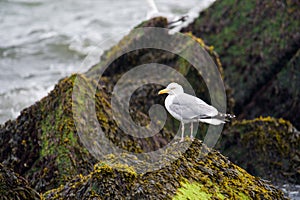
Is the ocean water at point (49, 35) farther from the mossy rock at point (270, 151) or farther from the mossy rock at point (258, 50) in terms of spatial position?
the mossy rock at point (270, 151)

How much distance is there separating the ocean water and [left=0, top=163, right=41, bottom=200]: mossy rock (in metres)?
5.28

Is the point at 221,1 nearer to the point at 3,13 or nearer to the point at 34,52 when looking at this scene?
the point at 34,52

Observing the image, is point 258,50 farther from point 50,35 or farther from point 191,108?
point 50,35

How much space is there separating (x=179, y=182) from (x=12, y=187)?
1.37 meters

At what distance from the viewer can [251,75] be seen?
28.6 feet

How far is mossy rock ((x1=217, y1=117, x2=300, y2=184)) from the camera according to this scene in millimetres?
6367

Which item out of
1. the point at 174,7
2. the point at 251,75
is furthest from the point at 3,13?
the point at 251,75

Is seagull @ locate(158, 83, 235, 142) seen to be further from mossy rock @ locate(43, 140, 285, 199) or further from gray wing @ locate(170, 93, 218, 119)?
mossy rock @ locate(43, 140, 285, 199)

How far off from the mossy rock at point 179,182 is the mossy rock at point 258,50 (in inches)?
136

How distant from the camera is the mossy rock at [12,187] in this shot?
418cm

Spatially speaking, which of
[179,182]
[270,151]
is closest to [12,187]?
[179,182]

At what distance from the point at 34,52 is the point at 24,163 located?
25.8ft

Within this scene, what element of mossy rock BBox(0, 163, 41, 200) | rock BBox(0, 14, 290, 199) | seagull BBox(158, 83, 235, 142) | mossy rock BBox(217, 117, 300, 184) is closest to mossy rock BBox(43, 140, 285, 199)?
rock BBox(0, 14, 290, 199)

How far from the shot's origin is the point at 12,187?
423 centimetres
